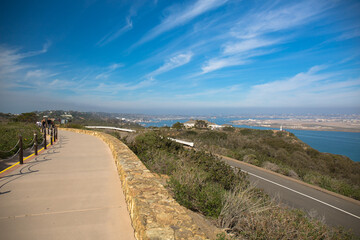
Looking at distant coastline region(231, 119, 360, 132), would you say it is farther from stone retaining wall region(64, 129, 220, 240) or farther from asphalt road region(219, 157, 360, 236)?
stone retaining wall region(64, 129, 220, 240)

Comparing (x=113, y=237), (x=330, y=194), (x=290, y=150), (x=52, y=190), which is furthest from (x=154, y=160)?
(x=290, y=150)

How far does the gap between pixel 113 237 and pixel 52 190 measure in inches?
99.3

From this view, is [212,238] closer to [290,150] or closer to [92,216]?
[92,216]

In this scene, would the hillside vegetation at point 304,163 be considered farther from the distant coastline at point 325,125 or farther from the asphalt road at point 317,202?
the distant coastline at point 325,125

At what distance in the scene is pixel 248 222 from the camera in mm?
3426

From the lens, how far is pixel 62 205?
368 centimetres

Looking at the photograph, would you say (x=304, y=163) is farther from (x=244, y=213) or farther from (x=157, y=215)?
(x=157, y=215)

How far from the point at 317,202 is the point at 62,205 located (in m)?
8.32

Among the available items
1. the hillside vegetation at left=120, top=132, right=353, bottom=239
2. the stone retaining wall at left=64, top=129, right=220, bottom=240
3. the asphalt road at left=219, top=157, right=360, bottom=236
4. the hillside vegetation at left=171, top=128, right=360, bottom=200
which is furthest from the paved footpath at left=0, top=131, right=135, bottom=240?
the hillside vegetation at left=171, top=128, right=360, bottom=200

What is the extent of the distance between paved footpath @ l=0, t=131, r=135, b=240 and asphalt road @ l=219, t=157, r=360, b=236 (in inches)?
167

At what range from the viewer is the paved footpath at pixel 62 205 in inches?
114

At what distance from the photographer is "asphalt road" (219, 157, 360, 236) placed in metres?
5.56

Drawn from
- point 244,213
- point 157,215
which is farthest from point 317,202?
point 157,215

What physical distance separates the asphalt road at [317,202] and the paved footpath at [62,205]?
4.24 meters
